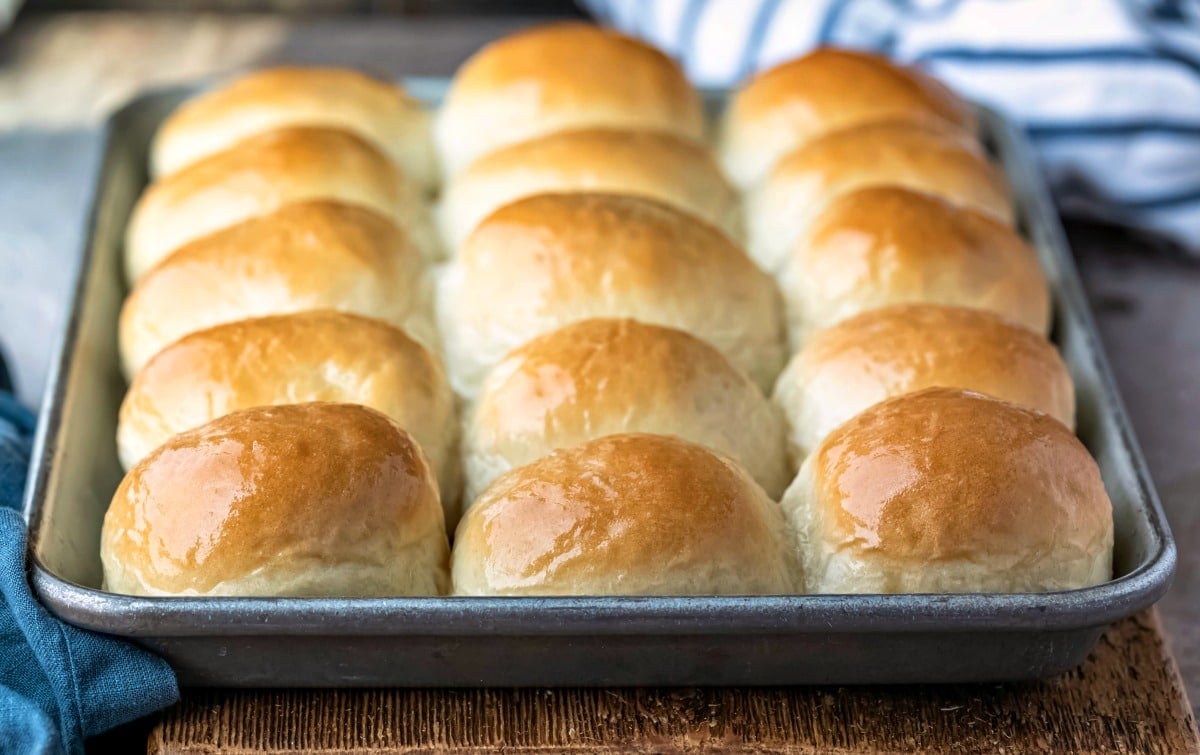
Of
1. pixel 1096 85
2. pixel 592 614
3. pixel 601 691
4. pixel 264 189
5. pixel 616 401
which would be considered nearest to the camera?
pixel 592 614

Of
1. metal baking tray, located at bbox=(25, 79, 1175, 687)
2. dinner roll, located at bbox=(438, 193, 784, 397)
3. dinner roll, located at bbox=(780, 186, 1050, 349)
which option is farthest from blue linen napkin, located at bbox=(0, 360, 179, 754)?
dinner roll, located at bbox=(780, 186, 1050, 349)

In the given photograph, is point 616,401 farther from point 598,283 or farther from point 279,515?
point 279,515

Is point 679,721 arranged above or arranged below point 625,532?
below

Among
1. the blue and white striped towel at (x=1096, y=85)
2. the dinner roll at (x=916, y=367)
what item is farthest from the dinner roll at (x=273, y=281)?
the blue and white striped towel at (x=1096, y=85)

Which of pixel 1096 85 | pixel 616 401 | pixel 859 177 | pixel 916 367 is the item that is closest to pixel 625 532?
pixel 616 401

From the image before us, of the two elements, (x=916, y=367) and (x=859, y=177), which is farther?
(x=859, y=177)

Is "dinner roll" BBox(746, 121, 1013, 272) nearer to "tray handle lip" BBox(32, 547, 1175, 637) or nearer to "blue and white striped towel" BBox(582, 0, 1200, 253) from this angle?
"blue and white striped towel" BBox(582, 0, 1200, 253)
